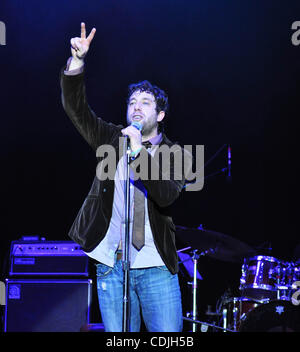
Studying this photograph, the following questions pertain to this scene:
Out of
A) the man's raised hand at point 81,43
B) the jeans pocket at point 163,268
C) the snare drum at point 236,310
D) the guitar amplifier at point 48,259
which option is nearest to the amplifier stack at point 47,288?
the guitar amplifier at point 48,259

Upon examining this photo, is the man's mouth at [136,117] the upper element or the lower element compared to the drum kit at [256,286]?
upper

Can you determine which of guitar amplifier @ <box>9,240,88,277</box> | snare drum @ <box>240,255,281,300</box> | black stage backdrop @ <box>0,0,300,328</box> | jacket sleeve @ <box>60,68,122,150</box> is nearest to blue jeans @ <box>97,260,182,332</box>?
jacket sleeve @ <box>60,68,122,150</box>

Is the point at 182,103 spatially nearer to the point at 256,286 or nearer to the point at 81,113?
the point at 256,286

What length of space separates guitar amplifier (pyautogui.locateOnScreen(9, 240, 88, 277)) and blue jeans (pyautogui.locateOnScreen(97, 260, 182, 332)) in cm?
193

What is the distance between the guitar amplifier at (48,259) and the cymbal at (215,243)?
0.88 metres

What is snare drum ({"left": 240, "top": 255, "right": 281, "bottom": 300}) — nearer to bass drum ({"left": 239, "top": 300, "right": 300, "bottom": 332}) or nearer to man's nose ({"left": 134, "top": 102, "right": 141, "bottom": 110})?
bass drum ({"left": 239, "top": 300, "right": 300, "bottom": 332})

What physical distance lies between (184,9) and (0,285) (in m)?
3.06

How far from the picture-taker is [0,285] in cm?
433

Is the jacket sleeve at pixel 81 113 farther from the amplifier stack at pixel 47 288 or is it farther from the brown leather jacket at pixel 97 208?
the amplifier stack at pixel 47 288

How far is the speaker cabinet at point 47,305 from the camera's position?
13.1 ft

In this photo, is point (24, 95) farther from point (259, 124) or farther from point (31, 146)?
point (259, 124)

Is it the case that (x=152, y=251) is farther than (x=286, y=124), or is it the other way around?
(x=286, y=124)
